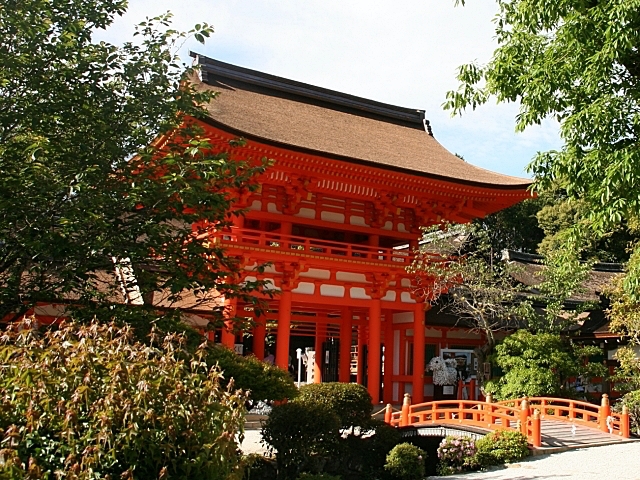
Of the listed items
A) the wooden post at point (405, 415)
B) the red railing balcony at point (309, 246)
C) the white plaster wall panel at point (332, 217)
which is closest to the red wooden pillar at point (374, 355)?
the red railing balcony at point (309, 246)

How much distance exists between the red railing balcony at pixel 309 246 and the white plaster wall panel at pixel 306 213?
2.45 ft

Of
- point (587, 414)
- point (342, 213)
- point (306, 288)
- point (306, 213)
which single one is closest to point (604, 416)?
point (587, 414)

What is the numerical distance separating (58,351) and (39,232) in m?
2.55

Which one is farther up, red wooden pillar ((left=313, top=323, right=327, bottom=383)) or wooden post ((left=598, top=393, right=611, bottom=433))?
red wooden pillar ((left=313, top=323, right=327, bottom=383))

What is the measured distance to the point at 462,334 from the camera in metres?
22.4

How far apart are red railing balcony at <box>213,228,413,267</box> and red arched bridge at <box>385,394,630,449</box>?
4.53m

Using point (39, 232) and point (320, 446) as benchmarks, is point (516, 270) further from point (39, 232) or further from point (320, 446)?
point (39, 232)

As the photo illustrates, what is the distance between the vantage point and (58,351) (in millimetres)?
4840

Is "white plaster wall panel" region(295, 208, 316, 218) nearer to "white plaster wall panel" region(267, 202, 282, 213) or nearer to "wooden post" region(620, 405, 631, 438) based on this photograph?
"white plaster wall panel" region(267, 202, 282, 213)

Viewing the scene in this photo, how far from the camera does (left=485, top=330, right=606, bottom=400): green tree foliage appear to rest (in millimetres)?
17266

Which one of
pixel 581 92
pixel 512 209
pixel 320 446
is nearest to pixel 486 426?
pixel 320 446

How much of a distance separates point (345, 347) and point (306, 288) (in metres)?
3.78

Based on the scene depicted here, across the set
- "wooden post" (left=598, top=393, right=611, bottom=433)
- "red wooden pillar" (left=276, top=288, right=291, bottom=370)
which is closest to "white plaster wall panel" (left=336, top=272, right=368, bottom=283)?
"red wooden pillar" (left=276, top=288, right=291, bottom=370)

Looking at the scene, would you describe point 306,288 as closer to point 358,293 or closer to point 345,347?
point 358,293
